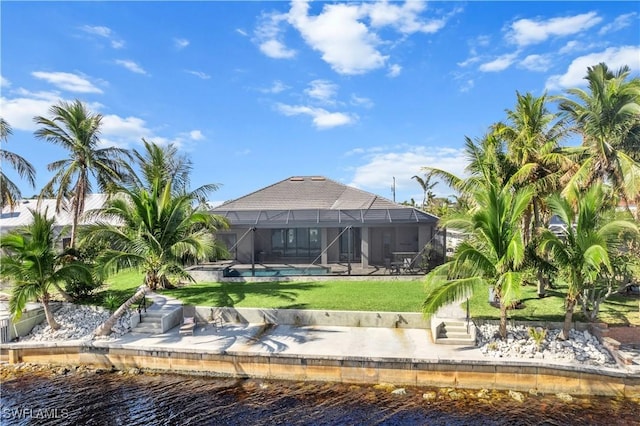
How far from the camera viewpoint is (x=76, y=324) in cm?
1356

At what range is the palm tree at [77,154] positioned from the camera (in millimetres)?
17094

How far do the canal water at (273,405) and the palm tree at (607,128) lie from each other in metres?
8.41

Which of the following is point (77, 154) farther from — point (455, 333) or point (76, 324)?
point (455, 333)

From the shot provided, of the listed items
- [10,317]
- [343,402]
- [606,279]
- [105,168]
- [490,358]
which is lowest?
[343,402]

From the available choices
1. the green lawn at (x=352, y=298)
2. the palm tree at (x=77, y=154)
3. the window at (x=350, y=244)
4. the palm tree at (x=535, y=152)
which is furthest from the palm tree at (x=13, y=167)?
the palm tree at (x=535, y=152)

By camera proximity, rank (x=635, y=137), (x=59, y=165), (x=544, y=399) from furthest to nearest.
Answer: (x=59, y=165)
(x=635, y=137)
(x=544, y=399)

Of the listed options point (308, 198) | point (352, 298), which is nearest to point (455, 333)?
point (352, 298)

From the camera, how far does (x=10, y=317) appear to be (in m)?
12.7

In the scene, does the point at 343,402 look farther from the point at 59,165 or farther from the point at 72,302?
the point at 59,165

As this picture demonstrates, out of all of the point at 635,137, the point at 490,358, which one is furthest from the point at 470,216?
the point at 635,137

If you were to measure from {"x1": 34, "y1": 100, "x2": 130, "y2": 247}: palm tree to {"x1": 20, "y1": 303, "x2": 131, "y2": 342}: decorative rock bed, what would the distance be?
3917 millimetres

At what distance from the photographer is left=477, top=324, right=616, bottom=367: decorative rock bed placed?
10.5 metres

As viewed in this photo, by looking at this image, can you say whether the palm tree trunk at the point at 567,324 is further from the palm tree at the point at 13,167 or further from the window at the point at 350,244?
the palm tree at the point at 13,167

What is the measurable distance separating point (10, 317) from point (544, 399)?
17.3 metres
